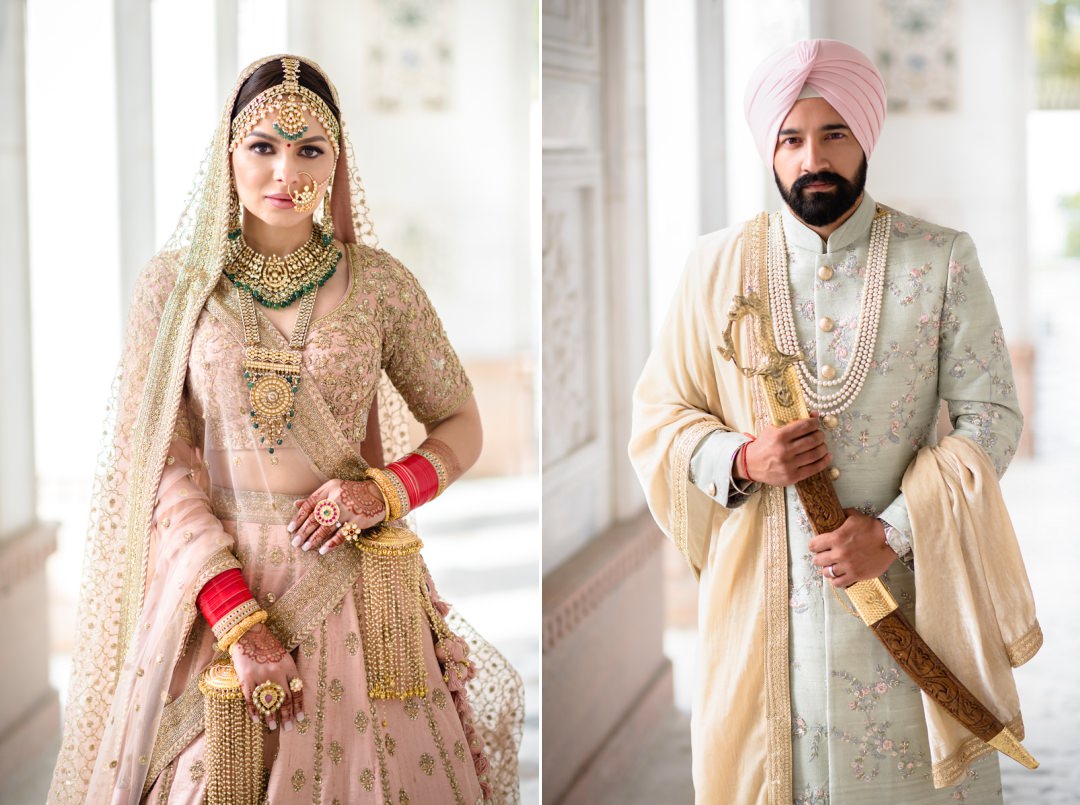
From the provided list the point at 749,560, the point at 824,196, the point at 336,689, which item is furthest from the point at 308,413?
the point at 824,196

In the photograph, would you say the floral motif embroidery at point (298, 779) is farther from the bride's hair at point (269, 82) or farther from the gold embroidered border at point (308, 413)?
the bride's hair at point (269, 82)

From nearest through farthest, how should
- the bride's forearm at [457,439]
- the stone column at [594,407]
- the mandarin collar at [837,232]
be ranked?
1. the mandarin collar at [837,232]
2. the bride's forearm at [457,439]
3. the stone column at [594,407]

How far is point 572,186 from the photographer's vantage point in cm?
244

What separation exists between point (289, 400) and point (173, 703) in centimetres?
46

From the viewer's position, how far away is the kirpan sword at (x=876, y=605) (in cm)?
161

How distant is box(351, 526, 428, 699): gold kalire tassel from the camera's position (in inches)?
66.4

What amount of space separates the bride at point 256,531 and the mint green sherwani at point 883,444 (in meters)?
0.54

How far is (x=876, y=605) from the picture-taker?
5.30ft

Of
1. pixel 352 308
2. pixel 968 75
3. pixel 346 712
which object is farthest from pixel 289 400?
pixel 968 75

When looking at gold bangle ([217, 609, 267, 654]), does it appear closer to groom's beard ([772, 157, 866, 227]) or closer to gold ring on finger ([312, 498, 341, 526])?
gold ring on finger ([312, 498, 341, 526])

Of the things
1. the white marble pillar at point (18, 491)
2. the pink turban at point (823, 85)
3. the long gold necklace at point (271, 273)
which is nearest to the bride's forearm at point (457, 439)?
the long gold necklace at point (271, 273)

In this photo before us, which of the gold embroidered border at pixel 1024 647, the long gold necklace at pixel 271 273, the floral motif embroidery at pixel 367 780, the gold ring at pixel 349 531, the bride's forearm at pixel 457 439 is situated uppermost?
the long gold necklace at pixel 271 273

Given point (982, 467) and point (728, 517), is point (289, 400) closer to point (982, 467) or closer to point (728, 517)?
point (728, 517)

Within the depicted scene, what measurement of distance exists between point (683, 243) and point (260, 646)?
1491 mm
